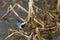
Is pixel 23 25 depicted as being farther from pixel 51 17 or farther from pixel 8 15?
pixel 8 15

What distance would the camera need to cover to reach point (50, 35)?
6.07 metres

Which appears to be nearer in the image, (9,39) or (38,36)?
(38,36)

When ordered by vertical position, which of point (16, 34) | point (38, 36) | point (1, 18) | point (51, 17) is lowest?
point (38, 36)

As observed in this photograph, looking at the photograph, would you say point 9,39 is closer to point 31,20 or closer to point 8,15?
point 31,20

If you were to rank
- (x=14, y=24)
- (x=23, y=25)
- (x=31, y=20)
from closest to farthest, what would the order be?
1. (x=31, y=20)
2. (x=23, y=25)
3. (x=14, y=24)

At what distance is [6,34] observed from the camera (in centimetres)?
614

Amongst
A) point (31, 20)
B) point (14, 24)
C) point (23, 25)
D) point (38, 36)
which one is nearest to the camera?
point (38, 36)

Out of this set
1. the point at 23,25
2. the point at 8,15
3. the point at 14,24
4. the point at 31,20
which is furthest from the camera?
the point at 8,15

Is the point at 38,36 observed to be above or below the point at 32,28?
below

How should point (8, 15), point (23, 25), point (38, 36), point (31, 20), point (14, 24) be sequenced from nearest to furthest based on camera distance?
point (38, 36), point (31, 20), point (23, 25), point (14, 24), point (8, 15)

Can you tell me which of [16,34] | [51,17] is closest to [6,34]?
[16,34]

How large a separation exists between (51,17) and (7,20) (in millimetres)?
1172

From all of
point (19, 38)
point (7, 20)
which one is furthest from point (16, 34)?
point (7, 20)

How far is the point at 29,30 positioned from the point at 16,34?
309mm
